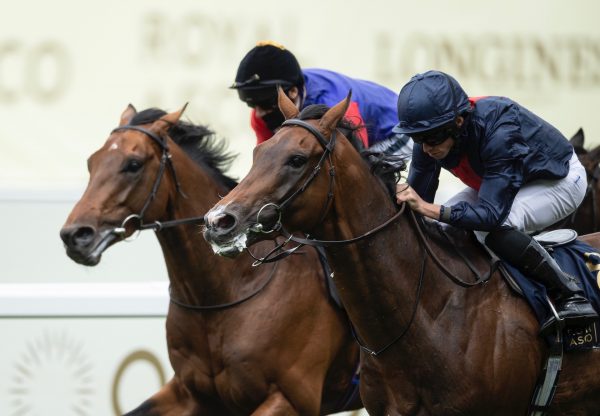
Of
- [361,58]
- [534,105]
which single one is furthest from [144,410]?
[534,105]

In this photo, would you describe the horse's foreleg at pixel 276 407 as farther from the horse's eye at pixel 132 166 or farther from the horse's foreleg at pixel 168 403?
the horse's eye at pixel 132 166

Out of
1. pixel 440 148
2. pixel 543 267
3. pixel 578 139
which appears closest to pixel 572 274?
pixel 543 267

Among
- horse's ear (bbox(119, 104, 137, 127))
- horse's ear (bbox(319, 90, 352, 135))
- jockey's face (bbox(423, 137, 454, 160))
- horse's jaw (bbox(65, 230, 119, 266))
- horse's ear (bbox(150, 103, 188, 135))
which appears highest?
horse's ear (bbox(119, 104, 137, 127))

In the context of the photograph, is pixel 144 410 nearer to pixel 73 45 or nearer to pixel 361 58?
pixel 73 45

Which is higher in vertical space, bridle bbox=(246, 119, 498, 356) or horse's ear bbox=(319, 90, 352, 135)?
horse's ear bbox=(319, 90, 352, 135)

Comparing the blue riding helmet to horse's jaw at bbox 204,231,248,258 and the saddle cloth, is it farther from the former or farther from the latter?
horse's jaw at bbox 204,231,248,258

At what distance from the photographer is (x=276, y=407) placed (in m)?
4.94

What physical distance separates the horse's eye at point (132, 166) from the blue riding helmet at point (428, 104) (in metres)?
1.36

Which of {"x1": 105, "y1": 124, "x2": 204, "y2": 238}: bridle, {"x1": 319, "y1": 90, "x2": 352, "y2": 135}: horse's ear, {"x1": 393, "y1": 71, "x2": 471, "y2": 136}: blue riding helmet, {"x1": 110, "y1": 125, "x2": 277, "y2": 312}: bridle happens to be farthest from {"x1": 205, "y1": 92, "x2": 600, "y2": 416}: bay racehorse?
{"x1": 105, "y1": 124, "x2": 204, "y2": 238}: bridle

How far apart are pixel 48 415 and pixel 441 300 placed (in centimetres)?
316

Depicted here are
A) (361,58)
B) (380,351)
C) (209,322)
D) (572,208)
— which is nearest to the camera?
(380,351)

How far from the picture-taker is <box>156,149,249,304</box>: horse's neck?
5109 millimetres

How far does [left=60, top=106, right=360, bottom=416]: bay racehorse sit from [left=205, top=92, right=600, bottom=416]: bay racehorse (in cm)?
80

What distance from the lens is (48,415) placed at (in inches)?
261
